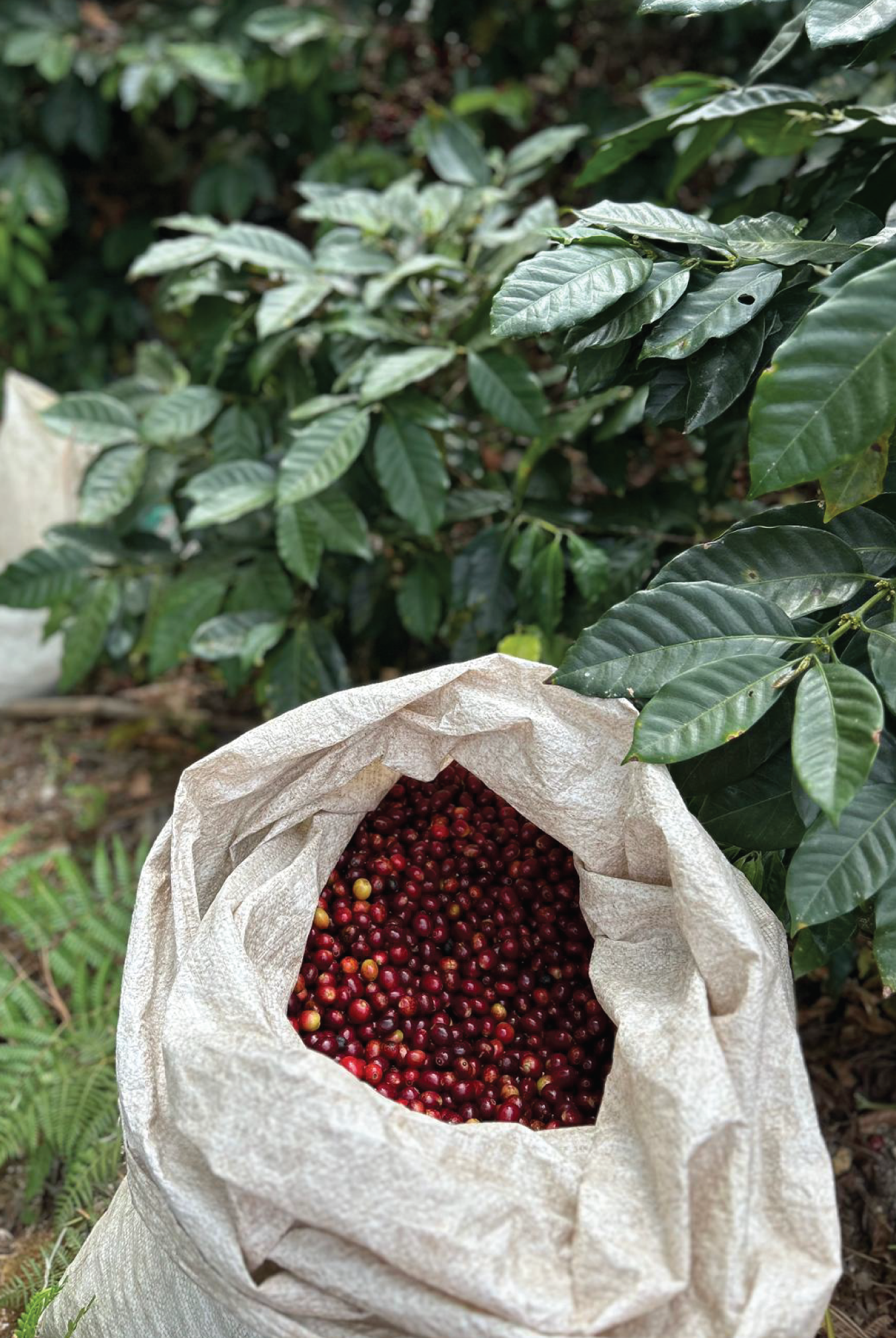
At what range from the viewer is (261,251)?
4.52 ft

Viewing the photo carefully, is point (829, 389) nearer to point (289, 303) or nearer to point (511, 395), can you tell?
point (511, 395)

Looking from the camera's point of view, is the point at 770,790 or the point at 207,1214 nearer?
the point at 207,1214

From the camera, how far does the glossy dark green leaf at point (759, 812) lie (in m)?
0.82

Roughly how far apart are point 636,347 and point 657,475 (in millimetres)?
577

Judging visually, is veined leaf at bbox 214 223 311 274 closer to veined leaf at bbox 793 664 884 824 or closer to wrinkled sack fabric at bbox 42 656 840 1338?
wrinkled sack fabric at bbox 42 656 840 1338

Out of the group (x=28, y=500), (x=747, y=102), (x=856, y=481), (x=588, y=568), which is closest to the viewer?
(x=856, y=481)

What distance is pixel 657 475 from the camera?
1496 millimetres

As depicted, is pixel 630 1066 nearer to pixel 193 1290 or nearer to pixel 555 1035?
pixel 555 1035

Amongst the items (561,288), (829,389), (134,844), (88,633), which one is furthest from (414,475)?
(134,844)

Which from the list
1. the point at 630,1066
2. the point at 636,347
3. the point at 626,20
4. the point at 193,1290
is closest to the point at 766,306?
the point at 636,347

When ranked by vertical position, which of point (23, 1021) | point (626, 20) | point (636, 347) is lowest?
point (23, 1021)

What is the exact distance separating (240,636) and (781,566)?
0.79 m

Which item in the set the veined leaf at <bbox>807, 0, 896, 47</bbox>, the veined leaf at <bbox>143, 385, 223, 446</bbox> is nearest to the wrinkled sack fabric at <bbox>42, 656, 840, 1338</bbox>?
the veined leaf at <bbox>807, 0, 896, 47</bbox>

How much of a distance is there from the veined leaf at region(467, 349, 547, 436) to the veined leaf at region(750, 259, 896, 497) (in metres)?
0.62
